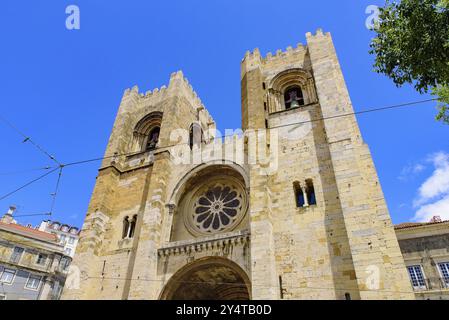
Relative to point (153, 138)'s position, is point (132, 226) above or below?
below

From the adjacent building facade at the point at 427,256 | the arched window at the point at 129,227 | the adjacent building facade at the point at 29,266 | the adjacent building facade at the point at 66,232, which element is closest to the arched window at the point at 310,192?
the arched window at the point at 129,227

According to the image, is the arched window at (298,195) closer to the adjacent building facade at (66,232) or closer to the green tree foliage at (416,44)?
Answer: the green tree foliage at (416,44)

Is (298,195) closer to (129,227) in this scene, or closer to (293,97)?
(293,97)

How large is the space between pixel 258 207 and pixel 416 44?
21.9ft

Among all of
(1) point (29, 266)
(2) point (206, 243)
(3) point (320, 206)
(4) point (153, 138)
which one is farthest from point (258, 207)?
(1) point (29, 266)

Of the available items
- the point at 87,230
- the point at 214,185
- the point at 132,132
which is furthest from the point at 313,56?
the point at 87,230

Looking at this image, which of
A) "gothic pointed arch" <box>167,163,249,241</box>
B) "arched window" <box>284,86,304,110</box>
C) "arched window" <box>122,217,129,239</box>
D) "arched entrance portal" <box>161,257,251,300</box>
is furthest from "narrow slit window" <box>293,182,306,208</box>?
"arched window" <box>122,217,129,239</box>

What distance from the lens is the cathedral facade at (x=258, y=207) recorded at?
9.80 m

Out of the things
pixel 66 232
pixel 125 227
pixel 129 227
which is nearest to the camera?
pixel 129 227

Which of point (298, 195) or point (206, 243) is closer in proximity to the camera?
point (206, 243)

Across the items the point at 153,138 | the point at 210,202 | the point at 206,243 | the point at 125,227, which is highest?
the point at 153,138

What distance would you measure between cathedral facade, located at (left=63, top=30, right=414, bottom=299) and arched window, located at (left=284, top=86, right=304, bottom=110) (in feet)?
0.26

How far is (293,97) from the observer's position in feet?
53.6
